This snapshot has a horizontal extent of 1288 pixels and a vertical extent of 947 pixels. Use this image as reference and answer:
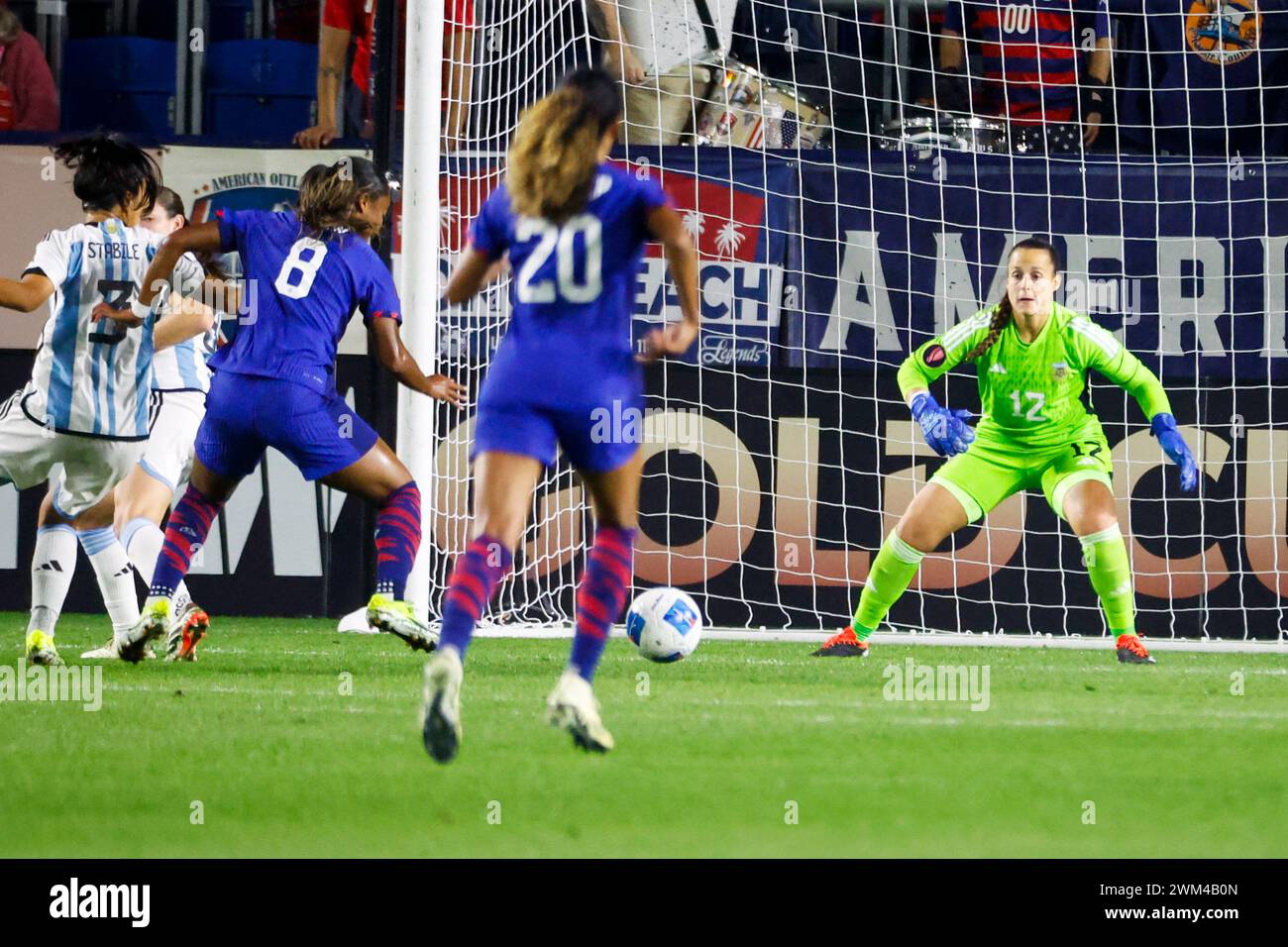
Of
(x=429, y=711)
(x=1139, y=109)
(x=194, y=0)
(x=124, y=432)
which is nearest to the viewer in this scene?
(x=429, y=711)

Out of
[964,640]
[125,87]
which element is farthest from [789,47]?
[125,87]

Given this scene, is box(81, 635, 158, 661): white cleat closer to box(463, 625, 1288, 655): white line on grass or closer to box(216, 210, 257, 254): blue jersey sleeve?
box(216, 210, 257, 254): blue jersey sleeve

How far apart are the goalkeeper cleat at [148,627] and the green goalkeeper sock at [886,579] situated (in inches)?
109

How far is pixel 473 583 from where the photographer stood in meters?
4.07

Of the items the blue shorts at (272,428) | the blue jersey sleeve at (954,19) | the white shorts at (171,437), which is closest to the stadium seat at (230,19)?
the blue jersey sleeve at (954,19)

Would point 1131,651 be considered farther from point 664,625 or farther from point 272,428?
point 272,428

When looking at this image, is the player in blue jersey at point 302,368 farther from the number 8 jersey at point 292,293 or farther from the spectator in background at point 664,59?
the spectator in background at point 664,59

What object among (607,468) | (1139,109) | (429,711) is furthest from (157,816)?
(1139,109)

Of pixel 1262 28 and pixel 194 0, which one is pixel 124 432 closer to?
pixel 194 0

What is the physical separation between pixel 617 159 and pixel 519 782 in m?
5.44

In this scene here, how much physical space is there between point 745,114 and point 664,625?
13.3 feet

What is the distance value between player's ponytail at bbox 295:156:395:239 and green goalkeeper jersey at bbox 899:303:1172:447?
2.49m

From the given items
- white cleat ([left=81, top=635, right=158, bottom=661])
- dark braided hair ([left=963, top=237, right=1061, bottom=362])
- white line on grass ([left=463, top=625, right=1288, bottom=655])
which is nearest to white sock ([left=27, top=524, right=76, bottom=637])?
white cleat ([left=81, top=635, right=158, bottom=661])

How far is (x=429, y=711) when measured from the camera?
3748 millimetres
